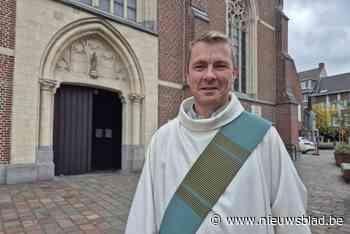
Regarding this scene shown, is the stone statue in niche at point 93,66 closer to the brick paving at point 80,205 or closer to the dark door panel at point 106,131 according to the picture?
the dark door panel at point 106,131

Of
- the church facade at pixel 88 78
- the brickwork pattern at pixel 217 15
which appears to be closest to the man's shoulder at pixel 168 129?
the church facade at pixel 88 78

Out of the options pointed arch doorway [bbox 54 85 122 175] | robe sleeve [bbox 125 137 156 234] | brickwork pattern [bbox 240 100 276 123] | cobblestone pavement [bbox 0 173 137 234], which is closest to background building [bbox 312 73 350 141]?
brickwork pattern [bbox 240 100 276 123]

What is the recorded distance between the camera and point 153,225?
49.4 inches

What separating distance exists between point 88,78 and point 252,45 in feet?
39.5

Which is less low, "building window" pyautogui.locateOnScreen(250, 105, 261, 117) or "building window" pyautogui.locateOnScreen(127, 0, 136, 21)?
"building window" pyautogui.locateOnScreen(127, 0, 136, 21)

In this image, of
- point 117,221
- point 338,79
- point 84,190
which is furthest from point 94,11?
point 338,79

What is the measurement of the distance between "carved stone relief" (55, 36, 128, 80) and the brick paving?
3.56 metres

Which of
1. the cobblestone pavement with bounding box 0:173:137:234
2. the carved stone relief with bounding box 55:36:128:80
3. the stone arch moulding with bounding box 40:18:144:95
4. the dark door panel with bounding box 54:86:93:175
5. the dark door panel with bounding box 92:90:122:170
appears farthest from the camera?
the dark door panel with bounding box 92:90:122:170

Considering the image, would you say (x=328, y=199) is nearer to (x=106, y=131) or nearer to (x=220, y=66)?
(x=220, y=66)

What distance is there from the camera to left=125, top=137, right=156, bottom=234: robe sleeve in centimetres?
125

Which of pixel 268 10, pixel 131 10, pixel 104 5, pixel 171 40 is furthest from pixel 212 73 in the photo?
pixel 268 10

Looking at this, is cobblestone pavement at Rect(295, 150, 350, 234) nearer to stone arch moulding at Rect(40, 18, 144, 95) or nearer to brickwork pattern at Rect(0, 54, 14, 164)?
stone arch moulding at Rect(40, 18, 144, 95)

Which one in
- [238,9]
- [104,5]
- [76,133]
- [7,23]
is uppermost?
[238,9]

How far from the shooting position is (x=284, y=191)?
3.74ft
